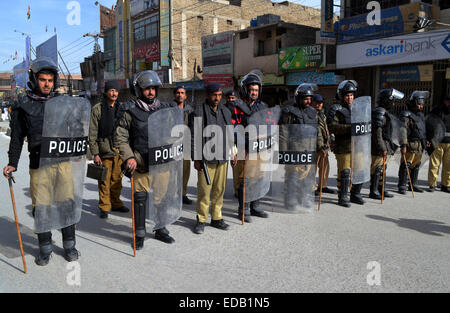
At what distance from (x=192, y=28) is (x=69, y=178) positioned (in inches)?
1135

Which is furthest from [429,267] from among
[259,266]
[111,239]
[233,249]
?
[111,239]

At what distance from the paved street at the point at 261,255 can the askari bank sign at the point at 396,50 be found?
915 centimetres

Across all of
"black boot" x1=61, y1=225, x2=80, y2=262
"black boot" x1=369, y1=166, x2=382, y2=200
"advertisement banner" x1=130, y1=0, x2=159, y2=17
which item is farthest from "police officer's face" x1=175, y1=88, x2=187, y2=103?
"advertisement banner" x1=130, y1=0, x2=159, y2=17

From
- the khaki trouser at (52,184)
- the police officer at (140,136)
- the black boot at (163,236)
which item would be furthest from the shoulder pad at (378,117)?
the khaki trouser at (52,184)

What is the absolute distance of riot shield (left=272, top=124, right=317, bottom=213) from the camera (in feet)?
16.8

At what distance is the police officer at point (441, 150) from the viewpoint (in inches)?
263

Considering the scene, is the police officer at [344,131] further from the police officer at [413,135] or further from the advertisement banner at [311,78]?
the advertisement banner at [311,78]

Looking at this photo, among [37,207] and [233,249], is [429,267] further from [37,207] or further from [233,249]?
[37,207]

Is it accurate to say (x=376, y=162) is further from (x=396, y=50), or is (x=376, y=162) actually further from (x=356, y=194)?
(x=396, y=50)

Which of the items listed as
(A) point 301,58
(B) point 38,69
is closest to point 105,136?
(B) point 38,69

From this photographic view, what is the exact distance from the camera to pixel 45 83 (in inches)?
139

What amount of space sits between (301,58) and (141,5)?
19734 millimetres

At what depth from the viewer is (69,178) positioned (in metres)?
3.58
